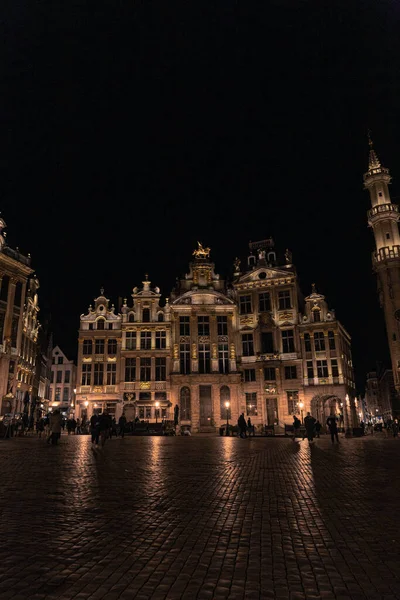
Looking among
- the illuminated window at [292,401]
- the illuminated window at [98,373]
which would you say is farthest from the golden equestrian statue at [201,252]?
the illuminated window at [292,401]

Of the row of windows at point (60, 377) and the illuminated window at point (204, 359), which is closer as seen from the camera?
the illuminated window at point (204, 359)

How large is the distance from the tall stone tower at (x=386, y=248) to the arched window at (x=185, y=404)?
23.9 m

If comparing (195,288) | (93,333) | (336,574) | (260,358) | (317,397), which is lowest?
(336,574)

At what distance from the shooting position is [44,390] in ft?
237

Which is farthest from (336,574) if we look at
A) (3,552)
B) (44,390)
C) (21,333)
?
(44,390)

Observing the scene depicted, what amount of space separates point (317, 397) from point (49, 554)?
4824cm

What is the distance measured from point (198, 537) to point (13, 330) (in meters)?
47.8

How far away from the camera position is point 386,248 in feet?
184

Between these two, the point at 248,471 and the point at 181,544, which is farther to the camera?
the point at 248,471

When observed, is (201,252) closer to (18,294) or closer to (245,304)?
(245,304)

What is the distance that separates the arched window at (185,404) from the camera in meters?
50.3

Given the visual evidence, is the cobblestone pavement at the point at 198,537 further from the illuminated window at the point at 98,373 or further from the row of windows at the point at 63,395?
the row of windows at the point at 63,395

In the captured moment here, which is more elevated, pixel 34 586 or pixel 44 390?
pixel 44 390

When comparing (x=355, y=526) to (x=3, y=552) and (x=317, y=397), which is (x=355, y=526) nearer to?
(x=3, y=552)
